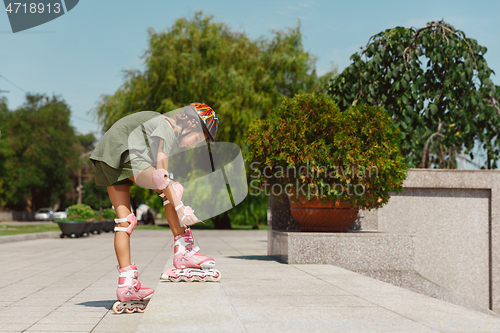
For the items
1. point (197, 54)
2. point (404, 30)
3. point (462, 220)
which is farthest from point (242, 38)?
point (462, 220)

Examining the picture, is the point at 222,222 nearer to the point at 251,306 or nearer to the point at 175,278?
the point at 175,278

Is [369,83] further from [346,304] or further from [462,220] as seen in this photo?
[346,304]

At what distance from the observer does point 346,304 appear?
9.94 feet

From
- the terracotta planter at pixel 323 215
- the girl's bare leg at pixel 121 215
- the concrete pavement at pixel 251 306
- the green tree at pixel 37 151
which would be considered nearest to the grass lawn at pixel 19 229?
the concrete pavement at pixel 251 306

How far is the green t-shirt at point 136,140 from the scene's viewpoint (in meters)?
3.32

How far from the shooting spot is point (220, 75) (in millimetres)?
21828

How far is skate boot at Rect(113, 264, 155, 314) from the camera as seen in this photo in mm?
3281

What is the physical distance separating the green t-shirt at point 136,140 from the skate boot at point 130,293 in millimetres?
777

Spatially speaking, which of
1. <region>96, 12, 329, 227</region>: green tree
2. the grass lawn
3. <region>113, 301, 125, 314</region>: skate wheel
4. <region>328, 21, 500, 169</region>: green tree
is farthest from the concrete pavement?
<region>96, 12, 329, 227</region>: green tree

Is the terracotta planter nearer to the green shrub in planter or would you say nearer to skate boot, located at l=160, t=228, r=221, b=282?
the green shrub in planter

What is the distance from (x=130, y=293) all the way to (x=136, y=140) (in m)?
1.12

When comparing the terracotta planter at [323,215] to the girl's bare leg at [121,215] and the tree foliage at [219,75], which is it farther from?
the tree foliage at [219,75]

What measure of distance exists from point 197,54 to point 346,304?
815 inches

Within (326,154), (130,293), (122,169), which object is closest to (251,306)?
(130,293)
